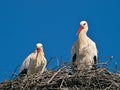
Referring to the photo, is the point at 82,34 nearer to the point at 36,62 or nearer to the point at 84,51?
the point at 84,51

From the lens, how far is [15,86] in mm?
10375

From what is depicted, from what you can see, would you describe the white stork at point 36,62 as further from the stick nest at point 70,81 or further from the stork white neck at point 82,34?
the stick nest at point 70,81

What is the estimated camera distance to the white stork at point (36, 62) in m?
13.8

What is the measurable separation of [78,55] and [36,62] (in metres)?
1.13

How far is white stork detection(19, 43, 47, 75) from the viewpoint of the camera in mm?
13758

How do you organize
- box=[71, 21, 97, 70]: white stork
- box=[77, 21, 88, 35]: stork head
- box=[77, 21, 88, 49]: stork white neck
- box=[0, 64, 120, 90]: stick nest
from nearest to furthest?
box=[0, 64, 120, 90]: stick nest
box=[71, 21, 97, 70]: white stork
box=[77, 21, 88, 49]: stork white neck
box=[77, 21, 88, 35]: stork head

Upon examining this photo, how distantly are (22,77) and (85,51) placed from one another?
2.52m

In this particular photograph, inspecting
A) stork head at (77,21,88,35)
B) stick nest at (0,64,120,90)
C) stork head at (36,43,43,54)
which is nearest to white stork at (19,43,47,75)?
stork head at (36,43,43,54)

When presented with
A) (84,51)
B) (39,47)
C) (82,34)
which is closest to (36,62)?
(39,47)

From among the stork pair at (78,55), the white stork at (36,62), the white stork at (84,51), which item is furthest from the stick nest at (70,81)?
the white stork at (36,62)

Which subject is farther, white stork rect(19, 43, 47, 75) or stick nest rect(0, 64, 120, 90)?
white stork rect(19, 43, 47, 75)

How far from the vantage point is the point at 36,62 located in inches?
542

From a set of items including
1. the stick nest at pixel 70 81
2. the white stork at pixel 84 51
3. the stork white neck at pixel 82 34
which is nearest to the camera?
the stick nest at pixel 70 81

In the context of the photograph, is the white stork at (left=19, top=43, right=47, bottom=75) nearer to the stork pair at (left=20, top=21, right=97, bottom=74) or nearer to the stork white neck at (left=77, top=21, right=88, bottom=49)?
the stork pair at (left=20, top=21, right=97, bottom=74)
